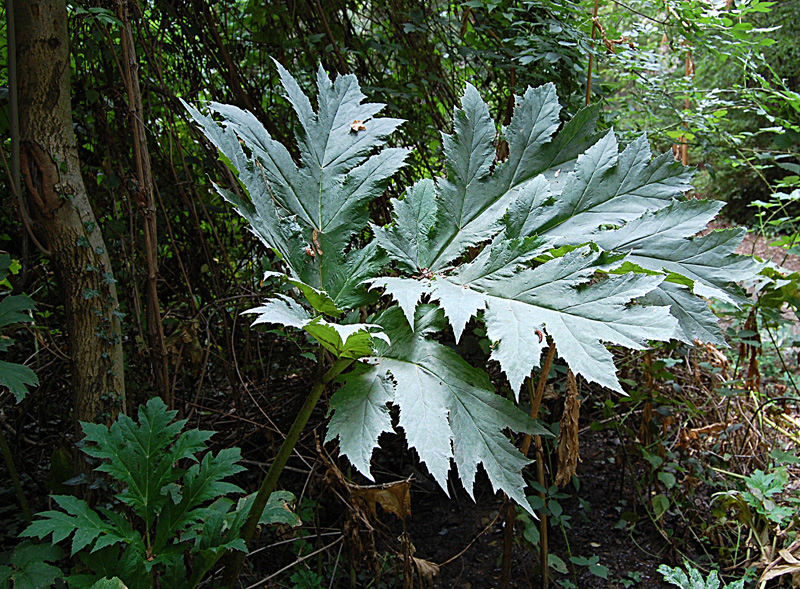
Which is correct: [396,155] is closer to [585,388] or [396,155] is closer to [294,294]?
[294,294]

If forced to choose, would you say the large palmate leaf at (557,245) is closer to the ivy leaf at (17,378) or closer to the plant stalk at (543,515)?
the plant stalk at (543,515)

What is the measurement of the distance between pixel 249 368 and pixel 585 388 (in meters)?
1.45

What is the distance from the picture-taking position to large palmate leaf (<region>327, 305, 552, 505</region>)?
84cm

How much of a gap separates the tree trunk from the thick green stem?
19.2 inches

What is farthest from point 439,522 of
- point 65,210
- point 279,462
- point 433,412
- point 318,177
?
point 65,210

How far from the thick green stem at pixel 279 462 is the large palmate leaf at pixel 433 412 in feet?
0.20

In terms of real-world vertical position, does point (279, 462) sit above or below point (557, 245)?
below

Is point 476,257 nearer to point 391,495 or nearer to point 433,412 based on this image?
point 433,412

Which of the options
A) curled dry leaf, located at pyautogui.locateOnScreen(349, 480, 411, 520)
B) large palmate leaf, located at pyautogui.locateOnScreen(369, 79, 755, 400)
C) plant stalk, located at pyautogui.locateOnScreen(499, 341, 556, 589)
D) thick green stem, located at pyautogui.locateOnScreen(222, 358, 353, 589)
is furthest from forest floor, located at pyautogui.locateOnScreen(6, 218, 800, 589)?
large palmate leaf, located at pyautogui.locateOnScreen(369, 79, 755, 400)

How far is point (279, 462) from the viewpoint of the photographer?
3.41 feet

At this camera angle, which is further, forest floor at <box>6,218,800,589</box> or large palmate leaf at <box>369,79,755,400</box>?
forest floor at <box>6,218,800,589</box>

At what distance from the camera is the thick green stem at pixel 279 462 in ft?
3.25

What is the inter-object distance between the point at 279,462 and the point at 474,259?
1.74 ft

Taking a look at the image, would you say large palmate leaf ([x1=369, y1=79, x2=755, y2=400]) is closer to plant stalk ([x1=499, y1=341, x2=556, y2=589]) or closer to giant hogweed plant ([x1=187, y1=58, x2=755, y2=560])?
giant hogweed plant ([x1=187, y1=58, x2=755, y2=560])
